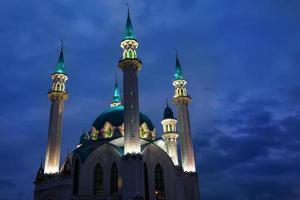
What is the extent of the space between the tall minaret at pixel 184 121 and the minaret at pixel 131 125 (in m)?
9.38

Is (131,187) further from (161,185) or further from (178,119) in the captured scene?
(178,119)

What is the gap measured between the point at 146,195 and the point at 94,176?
19.3 ft

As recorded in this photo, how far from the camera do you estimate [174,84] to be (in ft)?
157

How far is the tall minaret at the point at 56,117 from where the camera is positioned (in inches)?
1487

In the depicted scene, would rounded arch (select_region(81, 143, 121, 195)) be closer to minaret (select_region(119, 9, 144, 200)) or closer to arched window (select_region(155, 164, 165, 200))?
minaret (select_region(119, 9, 144, 200))

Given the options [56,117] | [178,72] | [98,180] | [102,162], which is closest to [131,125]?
[102,162]

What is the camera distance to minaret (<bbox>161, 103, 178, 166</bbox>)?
44.3 m

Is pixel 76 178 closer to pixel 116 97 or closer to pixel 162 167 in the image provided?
pixel 162 167

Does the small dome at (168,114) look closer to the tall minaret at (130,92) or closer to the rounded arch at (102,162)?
the tall minaret at (130,92)

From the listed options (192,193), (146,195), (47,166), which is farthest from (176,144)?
(47,166)

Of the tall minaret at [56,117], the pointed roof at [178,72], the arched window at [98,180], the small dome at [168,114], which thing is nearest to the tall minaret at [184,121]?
the pointed roof at [178,72]

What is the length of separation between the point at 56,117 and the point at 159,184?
1441cm

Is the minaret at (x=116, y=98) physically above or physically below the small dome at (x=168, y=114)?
above

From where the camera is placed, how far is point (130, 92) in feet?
121
